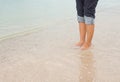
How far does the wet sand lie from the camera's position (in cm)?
305

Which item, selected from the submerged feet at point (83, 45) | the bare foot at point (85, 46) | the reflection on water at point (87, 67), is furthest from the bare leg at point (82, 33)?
the reflection on water at point (87, 67)

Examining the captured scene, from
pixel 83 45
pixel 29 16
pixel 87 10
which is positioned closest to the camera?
pixel 87 10

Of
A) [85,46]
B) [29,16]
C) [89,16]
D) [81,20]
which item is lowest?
[29,16]

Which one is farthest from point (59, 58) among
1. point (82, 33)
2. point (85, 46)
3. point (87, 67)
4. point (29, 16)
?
point (29, 16)

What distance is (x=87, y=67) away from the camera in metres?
3.31

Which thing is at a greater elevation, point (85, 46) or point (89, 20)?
point (89, 20)

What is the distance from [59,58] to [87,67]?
17.7 inches

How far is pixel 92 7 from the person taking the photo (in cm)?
390

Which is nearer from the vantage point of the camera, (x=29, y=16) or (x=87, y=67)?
(x=87, y=67)

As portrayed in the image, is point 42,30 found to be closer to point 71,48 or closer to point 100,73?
point 71,48

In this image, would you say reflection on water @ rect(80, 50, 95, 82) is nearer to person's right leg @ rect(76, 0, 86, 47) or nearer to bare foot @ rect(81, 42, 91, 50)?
bare foot @ rect(81, 42, 91, 50)

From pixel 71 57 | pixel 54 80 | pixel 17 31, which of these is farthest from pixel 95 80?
pixel 17 31

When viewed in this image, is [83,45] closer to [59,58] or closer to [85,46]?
[85,46]

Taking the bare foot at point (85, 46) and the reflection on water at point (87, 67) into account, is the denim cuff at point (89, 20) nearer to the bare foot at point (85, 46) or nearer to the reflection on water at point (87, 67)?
the bare foot at point (85, 46)
